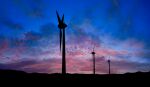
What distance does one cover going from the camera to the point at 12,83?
2542cm

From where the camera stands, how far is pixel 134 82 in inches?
1093

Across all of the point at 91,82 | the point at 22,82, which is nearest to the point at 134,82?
the point at 91,82

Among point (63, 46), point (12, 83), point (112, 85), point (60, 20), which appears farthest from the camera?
point (60, 20)

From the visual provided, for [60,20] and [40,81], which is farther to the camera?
[60,20]

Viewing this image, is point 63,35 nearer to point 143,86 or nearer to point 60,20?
point 60,20

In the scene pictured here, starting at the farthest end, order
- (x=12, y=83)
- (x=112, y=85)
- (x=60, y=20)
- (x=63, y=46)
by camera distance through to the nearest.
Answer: (x=60, y=20)
(x=63, y=46)
(x=112, y=85)
(x=12, y=83)

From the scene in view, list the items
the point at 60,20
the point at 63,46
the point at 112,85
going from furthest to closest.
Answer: the point at 60,20 → the point at 63,46 → the point at 112,85

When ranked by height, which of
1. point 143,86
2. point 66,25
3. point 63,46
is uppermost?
point 66,25

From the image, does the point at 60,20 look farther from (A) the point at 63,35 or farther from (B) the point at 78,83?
(B) the point at 78,83

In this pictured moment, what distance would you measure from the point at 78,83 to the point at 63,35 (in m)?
21.1

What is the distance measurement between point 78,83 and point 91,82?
1.50 meters

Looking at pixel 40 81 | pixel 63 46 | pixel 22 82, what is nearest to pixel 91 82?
pixel 40 81

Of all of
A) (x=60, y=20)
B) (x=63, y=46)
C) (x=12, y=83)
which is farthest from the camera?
(x=60, y=20)

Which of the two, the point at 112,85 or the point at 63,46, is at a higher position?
the point at 63,46
